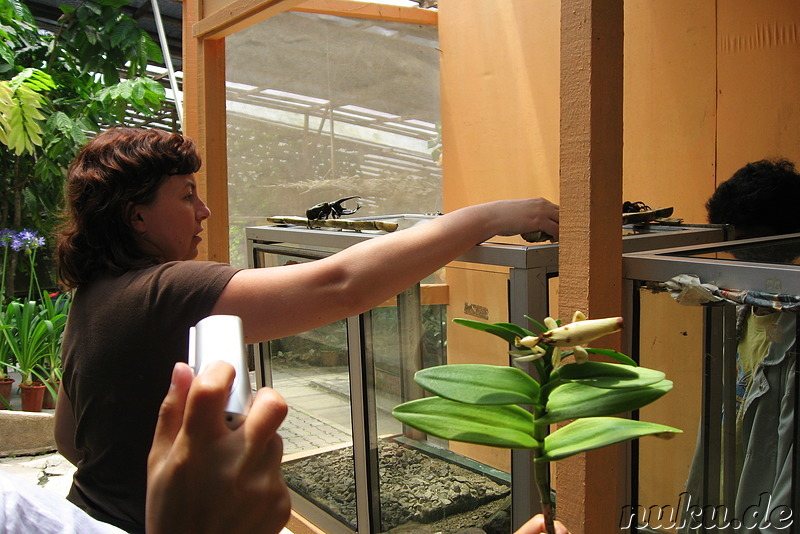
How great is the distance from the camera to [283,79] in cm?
447

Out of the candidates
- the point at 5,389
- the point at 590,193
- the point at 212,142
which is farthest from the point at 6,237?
the point at 590,193

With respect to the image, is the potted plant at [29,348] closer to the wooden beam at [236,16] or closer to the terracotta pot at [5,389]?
the terracotta pot at [5,389]

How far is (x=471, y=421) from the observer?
605 millimetres

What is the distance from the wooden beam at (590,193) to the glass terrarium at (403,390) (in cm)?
23

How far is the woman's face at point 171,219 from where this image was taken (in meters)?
1.38

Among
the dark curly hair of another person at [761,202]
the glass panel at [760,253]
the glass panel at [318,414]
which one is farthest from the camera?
the glass panel at [318,414]

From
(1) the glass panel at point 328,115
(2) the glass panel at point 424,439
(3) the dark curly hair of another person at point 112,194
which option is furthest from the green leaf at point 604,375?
(1) the glass panel at point 328,115

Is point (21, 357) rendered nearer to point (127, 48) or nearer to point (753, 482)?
point (127, 48)

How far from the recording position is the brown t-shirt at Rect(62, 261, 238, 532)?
4.00 feet

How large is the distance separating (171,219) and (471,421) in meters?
0.98

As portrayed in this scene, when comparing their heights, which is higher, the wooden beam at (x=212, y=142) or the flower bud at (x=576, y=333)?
the wooden beam at (x=212, y=142)

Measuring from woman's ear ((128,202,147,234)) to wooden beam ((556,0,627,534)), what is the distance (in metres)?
0.81

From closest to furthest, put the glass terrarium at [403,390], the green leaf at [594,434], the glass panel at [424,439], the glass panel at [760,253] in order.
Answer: the green leaf at [594,434] < the glass panel at [760,253] < the glass terrarium at [403,390] < the glass panel at [424,439]

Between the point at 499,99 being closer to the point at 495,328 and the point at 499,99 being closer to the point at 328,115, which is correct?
the point at 328,115
